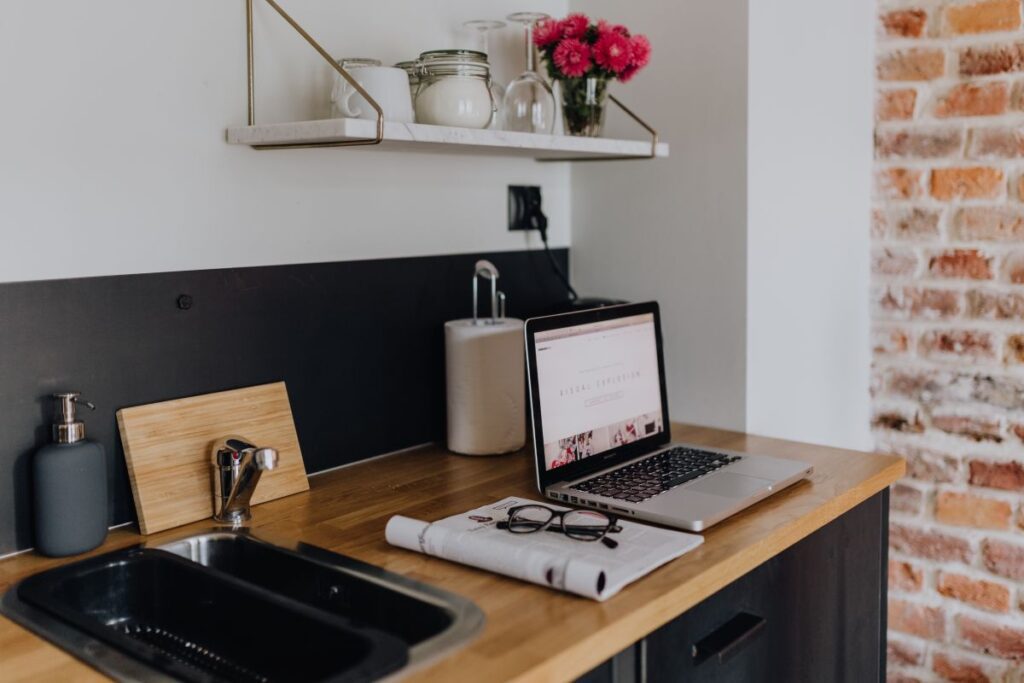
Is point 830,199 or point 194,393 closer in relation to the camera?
point 194,393

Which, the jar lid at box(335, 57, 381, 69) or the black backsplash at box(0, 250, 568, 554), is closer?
the black backsplash at box(0, 250, 568, 554)

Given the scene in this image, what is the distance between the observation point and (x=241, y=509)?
55.1 inches

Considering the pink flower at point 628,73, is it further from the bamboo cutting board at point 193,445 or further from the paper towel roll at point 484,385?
the bamboo cutting board at point 193,445

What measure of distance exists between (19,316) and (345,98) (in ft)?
1.73

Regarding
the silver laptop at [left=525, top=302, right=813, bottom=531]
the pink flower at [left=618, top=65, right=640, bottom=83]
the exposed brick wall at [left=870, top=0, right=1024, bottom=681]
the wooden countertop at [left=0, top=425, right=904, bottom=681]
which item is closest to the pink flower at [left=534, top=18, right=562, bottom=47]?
the pink flower at [left=618, top=65, right=640, bottom=83]

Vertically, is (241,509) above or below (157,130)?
below

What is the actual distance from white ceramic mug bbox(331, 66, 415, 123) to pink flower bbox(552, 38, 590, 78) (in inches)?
12.9

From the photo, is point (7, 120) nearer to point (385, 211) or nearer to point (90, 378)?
point (90, 378)

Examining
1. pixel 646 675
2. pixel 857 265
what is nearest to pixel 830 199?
pixel 857 265

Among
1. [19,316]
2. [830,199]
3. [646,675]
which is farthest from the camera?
[830,199]

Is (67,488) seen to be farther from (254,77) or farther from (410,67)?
(410,67)

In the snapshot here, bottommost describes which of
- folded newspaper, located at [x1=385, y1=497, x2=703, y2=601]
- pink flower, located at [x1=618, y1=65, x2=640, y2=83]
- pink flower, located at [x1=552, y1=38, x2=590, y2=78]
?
folded newspaper, located at [x1=385, y1=497, x2=703, y2=601]

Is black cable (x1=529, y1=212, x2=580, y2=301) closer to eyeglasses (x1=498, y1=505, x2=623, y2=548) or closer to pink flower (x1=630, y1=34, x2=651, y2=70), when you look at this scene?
pink flower (x1=630, y1=34, x2=651, y2=70)

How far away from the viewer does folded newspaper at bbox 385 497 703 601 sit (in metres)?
1.12
